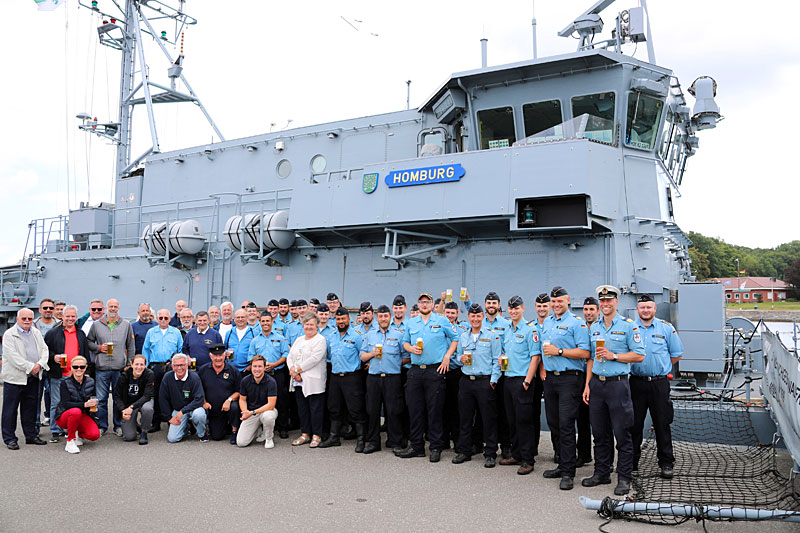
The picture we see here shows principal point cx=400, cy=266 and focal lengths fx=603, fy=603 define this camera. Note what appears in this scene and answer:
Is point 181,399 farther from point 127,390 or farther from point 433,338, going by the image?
point 433,338

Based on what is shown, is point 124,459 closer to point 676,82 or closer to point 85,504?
point 85,504

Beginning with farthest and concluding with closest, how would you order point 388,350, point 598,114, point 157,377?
point 598,114
point 157,377
point 388,350

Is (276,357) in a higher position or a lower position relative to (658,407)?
higher

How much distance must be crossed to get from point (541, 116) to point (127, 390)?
6846mm

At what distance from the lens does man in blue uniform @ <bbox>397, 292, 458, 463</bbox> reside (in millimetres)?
6500

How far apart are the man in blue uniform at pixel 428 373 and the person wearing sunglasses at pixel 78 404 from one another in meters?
3.64

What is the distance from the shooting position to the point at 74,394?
697 centimetres

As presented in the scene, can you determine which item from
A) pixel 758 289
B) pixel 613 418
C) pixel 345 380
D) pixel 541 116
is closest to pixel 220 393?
pixel 345 380

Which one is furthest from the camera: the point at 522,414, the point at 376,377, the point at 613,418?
the point at 376,377

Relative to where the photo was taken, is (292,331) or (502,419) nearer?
(502,419)

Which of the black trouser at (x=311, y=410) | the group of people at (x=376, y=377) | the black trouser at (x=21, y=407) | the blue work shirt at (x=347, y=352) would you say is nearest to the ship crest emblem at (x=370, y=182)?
the group of people at (x=376, y=377)

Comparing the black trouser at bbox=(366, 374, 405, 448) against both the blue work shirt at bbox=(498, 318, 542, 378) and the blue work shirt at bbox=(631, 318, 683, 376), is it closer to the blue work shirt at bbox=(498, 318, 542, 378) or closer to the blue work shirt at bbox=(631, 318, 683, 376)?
the blue work shirt at bbox=(498, 318, 542, 378)

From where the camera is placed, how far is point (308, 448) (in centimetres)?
707

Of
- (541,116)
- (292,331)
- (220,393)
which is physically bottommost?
(220,393)
